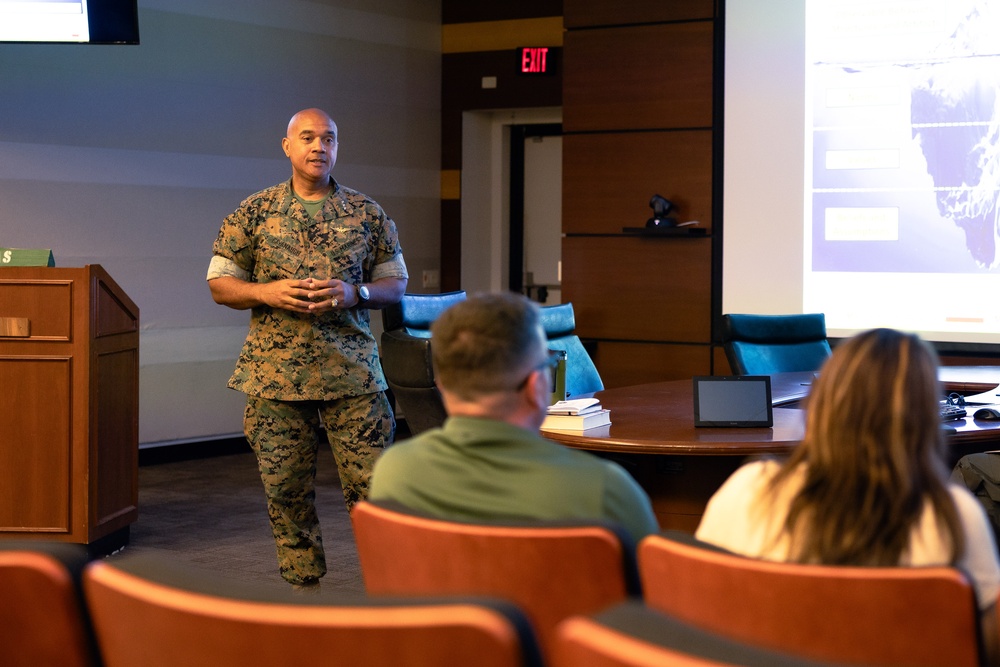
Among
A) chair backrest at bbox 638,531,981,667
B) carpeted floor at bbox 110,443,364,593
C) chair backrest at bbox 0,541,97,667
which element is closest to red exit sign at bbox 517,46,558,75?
carpeted floor at bbox 110,443,364,593

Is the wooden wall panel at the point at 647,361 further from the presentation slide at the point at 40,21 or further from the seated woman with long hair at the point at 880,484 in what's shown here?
the seated woman with long hair at the point at 880,484

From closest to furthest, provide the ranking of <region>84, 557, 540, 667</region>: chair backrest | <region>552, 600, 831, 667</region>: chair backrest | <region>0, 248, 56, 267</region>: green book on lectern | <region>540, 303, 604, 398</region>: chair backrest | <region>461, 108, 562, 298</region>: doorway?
1. <region>552, 600, 831, 667</region>: chair backrest
2. <region>84, 557, 540, 667</region>: chair backrest
3. <region>0, 248, 56, 267</region>: green book on lectern
4. <region>540, 303, 604, 398</region>: chair backrest
5. <region>461, 108, 562, 298</region>: doorway

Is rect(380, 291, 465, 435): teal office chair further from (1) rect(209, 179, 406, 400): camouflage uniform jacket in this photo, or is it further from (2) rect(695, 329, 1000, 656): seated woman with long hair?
(2) rect(695, 329, 1000, 656): seated woman with long hair

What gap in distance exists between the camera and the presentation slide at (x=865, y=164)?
19.8ft

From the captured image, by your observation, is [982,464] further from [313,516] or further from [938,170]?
[938,170]

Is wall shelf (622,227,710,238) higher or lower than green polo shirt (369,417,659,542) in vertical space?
higher

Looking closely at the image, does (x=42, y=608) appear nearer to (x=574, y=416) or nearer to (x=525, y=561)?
(x=525, y=561)

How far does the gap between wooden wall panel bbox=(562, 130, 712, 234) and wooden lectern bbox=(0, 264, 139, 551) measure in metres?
3.30

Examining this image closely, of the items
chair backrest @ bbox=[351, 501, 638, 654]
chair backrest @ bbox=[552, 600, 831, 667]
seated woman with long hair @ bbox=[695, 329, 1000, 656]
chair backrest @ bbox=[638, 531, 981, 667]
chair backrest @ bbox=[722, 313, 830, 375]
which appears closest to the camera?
chair backrest @ bbox=[552, 600, 831, 667]

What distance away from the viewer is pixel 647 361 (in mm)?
6984

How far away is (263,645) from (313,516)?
304 centimetres

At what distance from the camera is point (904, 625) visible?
1366 millimetres

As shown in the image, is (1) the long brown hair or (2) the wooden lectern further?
(2) the wooden lectern

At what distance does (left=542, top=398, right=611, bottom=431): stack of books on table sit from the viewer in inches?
129
